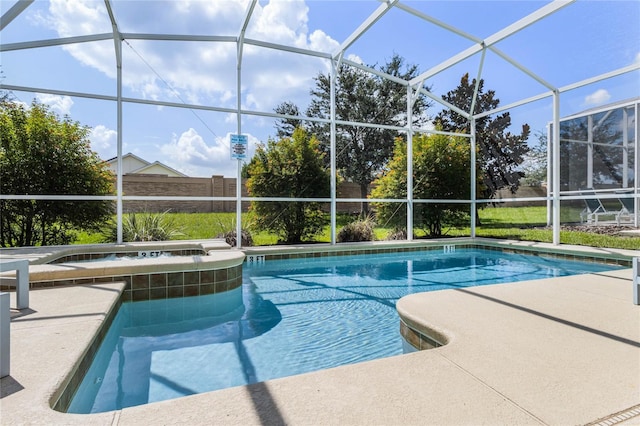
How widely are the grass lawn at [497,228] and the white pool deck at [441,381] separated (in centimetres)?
481

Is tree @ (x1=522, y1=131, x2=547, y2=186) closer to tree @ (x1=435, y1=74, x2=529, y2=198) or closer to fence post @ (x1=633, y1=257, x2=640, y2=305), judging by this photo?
tree @ (x1=435, y1=74, x2=529, y2=198)

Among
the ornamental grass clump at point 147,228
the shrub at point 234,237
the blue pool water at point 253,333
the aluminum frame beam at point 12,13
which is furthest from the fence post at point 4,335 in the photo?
the shrub at point 234,237

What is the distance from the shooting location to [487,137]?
30.6 feet

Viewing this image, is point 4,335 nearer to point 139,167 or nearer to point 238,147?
point 139,167

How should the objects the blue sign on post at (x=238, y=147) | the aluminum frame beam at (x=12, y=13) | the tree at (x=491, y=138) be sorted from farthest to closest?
the tree at (x=491, y=138) < the blue sign on post at (x=238, y=147) < the aluminum frame beam at (x=12, y=13)

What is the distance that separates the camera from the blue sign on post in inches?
279

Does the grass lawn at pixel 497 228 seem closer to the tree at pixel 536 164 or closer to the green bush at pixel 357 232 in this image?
the green bush at pixel 357 232

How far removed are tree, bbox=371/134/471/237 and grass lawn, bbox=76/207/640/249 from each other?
429 mm

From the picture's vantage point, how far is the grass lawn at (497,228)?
22.8ft

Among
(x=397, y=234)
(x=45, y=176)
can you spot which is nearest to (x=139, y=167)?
(x=45, y=176)

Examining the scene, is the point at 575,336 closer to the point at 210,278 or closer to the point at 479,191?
the point at 210,278

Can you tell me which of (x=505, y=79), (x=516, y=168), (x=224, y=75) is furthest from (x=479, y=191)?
(x=224, y=75)

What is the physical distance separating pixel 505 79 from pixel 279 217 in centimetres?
632

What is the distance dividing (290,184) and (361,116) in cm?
481
